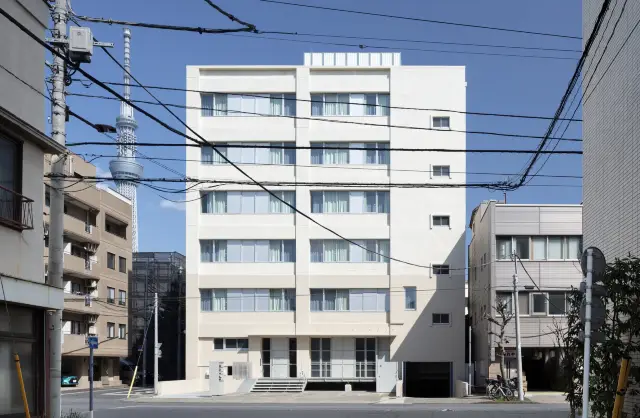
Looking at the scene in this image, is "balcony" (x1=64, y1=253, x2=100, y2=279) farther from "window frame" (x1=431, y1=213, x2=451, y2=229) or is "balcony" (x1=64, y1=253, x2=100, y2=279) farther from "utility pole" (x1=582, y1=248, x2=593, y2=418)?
"utility pole" (x1=582, y1=248, x2=593, y2=418)

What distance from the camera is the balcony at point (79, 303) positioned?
50.8 meters

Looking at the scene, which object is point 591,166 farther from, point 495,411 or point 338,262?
point 338,262

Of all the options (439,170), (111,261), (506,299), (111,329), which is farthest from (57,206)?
(111,261)

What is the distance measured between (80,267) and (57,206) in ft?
126

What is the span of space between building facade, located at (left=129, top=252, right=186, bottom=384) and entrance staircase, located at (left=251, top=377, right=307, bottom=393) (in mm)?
15830

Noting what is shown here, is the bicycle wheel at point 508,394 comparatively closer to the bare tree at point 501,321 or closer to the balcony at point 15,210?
the bare tree at point 501,321

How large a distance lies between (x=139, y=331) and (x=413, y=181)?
31211 mm

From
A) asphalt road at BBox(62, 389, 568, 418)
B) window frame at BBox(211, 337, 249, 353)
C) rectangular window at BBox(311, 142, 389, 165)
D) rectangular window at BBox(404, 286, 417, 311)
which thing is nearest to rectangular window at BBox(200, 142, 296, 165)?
rectangular window at BBox(311, 142, 389, 165)

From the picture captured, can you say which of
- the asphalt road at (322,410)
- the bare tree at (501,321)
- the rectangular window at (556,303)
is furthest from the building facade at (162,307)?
the rectangular window at (556,303)

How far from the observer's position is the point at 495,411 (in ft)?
95.2

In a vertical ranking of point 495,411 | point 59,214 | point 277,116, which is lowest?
point 495,411

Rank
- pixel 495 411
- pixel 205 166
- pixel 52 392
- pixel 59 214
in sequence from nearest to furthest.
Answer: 1. pixel 52 392
2. pixel 59 214
3. pixel 495 411
4. pixel 205 166

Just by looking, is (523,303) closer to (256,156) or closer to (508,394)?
(508,394)

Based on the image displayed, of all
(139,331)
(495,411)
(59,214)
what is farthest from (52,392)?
(139,331)
